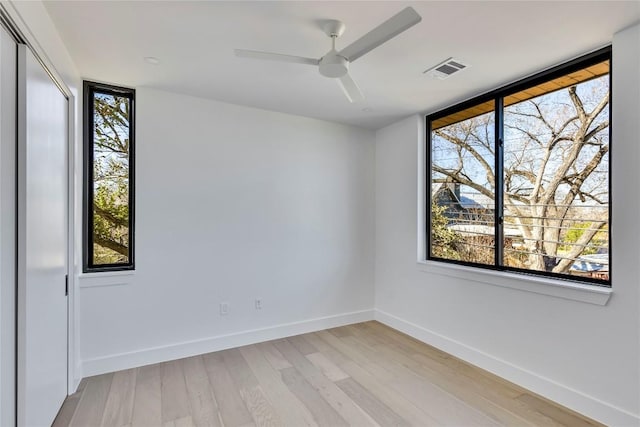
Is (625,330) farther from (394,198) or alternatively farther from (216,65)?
(216,65)

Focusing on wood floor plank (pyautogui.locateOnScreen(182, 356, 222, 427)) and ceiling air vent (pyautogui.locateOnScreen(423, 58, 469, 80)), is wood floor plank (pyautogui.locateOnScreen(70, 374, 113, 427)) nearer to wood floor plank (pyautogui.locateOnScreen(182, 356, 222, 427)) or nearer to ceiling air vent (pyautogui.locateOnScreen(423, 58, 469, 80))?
wood floor plank (pyautogui.locateOnScreen(182, 356, 222, 427))

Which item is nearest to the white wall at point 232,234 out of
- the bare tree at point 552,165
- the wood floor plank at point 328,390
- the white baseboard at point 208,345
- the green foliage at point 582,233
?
the white baseboard at point 208,345

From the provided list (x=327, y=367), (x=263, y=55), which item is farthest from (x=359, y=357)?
(x=263, y=55)

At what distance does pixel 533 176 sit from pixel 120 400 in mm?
3661

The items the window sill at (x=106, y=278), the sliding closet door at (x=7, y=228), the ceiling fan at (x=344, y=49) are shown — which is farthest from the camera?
the window sill at (x=106, y=278)

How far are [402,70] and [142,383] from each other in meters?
3.26

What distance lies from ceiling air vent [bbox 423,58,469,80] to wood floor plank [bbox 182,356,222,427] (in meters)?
2.98

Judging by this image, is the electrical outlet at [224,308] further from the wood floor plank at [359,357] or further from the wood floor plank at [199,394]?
the wood floor plank at [359,357]

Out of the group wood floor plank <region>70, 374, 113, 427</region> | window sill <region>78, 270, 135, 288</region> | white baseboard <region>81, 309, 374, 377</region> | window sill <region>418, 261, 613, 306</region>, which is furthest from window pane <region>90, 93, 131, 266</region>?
window sill <region>418, 261, 613, 306</region>

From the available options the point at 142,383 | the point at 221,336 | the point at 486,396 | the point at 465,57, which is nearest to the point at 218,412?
the point at 142,383

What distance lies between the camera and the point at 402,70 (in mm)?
2547

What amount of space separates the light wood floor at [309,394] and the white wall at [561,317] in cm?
17

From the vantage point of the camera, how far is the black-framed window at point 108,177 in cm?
278

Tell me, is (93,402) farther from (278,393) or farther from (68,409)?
(278,393)
